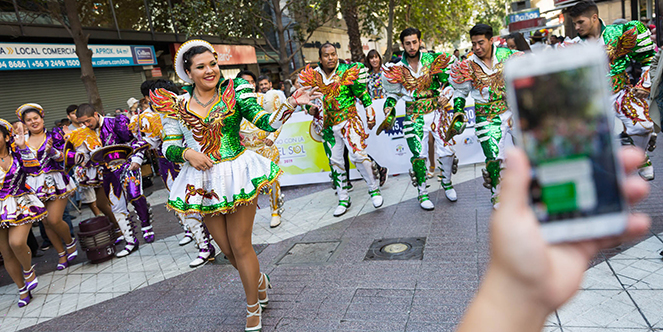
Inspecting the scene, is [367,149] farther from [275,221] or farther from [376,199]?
[275,221]

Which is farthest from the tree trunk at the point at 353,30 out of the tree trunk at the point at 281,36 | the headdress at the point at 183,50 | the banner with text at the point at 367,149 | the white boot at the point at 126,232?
the headdress at the point at 183,50

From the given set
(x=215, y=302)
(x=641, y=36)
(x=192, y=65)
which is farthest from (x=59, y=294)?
(x=641, y=36)

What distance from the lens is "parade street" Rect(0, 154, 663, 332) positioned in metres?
3.32

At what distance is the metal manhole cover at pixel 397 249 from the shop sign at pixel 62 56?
12.5 metres

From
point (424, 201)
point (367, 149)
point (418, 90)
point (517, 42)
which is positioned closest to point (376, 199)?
point (424, 201)

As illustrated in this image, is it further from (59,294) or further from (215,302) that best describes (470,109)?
(59,294)

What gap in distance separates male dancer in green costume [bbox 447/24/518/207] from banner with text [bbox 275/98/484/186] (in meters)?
2.91

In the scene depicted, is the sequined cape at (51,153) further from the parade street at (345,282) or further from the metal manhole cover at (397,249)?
the metal manhole cover at (397,249)

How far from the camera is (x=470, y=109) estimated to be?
28.2 feet

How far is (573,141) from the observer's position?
75 cm

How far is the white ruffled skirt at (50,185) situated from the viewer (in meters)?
5.87

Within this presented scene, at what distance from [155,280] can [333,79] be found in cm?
335

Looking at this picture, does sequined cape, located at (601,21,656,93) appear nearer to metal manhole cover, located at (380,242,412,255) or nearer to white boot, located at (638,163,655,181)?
white boot, located at (638,163,655,181)

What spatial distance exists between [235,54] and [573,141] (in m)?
22.9
